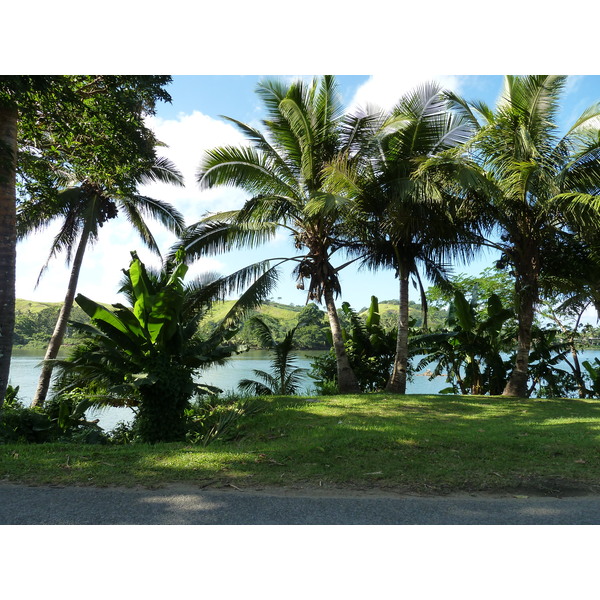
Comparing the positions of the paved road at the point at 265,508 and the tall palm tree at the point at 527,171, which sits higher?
the tall palm tree at the point at 527,171

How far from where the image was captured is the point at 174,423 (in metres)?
7.77

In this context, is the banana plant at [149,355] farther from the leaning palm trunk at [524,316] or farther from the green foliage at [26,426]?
the leaning palm trunk at [524,316]

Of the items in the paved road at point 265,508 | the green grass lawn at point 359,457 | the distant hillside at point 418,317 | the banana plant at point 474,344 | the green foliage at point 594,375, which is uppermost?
the distant hillside at point 418,317

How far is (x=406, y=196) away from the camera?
9828 millimetres

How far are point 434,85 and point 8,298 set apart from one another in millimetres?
9708

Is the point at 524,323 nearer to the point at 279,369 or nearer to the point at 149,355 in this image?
the point at 279,369

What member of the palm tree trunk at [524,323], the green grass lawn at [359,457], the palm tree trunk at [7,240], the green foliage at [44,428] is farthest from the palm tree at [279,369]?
the palm tree trunk at [7,240]

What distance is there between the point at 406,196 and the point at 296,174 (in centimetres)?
322

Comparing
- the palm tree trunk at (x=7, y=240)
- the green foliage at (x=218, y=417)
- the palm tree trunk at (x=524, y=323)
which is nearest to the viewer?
the palm tree trunk at (x=7, y=240)

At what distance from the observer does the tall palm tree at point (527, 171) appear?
32.4 ft

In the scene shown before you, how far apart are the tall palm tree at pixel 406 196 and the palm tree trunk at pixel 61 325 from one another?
867 centimetres

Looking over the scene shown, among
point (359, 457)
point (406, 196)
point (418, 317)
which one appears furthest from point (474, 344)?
point (418, 317)

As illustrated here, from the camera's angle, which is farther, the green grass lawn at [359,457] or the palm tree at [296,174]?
the palm tree at [296,174]
